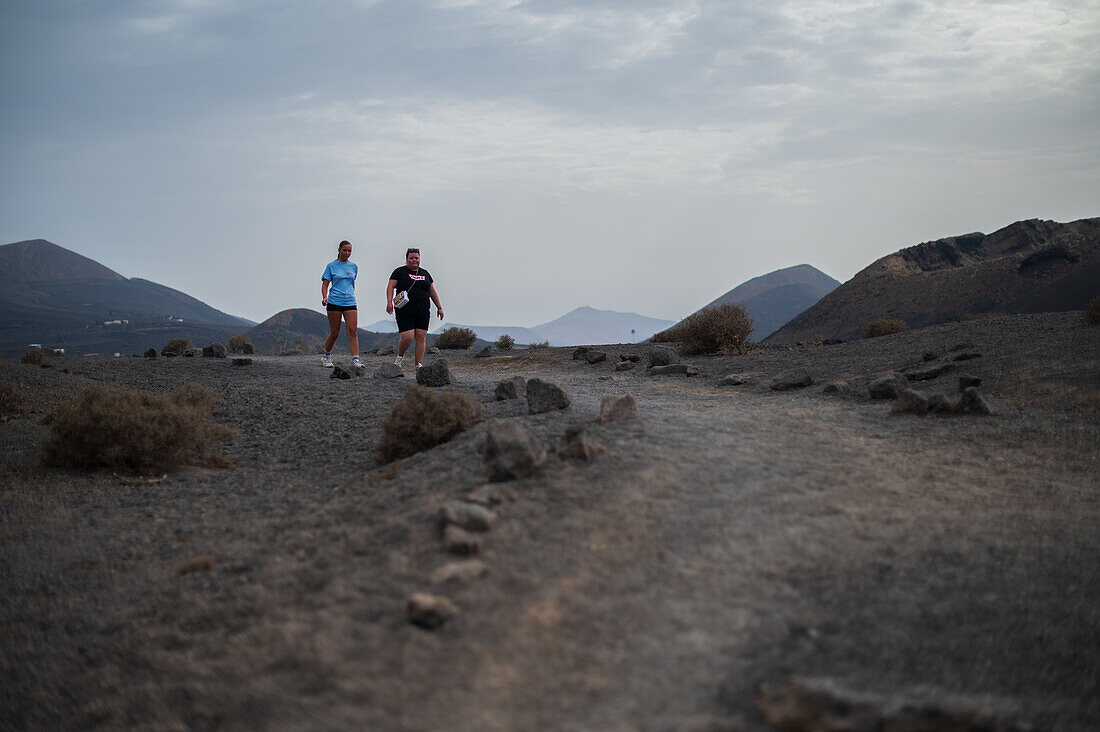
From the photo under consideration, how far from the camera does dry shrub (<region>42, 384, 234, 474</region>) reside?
6992 millimetres

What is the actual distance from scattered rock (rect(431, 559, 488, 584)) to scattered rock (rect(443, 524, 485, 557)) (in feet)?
0.48

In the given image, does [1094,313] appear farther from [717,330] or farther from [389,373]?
[389,373]

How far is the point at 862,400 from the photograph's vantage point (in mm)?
8523

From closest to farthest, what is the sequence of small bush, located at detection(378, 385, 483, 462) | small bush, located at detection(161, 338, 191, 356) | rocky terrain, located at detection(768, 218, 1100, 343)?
small bush, located at detection(378, 385, 483, 462), small bush, located at detection(161, 338, 191, 356), rocky terrain, located at detection(768, 218, 1100, 343)

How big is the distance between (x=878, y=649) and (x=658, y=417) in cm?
423

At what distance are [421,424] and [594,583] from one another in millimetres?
3678

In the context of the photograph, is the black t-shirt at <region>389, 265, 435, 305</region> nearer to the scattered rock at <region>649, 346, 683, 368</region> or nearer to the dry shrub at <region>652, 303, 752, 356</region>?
the scattered rock at <region>649, 346, 683, 368</region>

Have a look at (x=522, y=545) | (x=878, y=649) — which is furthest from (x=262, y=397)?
(x=878, y=649)

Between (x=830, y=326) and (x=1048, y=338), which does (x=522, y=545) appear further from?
(x=830, y=326)

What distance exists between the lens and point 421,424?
6.66 meters

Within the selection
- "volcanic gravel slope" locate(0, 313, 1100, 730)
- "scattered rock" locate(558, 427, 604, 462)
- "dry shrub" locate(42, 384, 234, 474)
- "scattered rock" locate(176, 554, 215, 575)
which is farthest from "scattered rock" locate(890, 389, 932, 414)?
"dry shrub" locate(42, 384, 234, 474)

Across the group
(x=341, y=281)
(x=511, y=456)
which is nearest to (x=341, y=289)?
(x=341, y=281)

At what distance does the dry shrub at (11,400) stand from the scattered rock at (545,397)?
334 inches

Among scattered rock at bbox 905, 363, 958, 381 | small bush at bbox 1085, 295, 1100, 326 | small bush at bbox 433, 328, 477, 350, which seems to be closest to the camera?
scattered rock at bbox 905, 363, 958, 381
